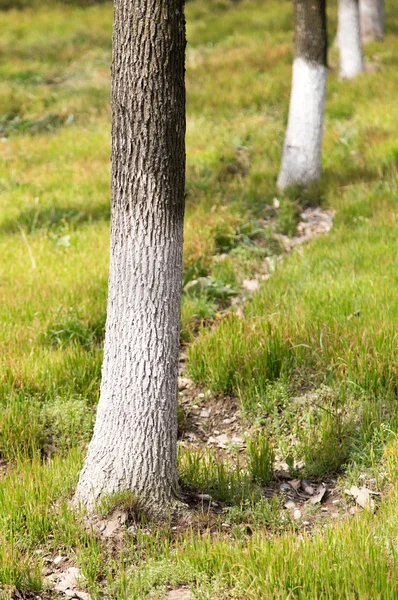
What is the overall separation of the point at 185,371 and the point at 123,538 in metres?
1.98

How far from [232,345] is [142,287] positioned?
152cm

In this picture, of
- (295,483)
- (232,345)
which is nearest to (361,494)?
(295,483)

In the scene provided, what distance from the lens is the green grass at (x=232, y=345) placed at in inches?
124

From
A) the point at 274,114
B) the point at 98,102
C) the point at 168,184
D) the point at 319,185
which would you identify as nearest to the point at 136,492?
the point at 168,184

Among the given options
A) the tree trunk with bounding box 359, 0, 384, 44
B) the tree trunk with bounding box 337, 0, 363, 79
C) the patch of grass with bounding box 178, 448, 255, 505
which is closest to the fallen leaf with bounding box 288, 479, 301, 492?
the patch of grass with bounding box 178, 448, 255, 505

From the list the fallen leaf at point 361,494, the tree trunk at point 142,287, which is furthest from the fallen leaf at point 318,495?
the tree trunk at point 142,287

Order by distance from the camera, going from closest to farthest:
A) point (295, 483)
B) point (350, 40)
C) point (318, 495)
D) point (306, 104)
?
1. point (318, 495)
2. point (295, 483)
3. point (306, 104)
4. point (350, 40)

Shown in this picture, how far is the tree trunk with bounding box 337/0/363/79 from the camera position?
1329 cm

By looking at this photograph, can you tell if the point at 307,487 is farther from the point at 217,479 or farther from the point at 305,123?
the point at 305,123

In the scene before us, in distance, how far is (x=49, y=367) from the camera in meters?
4.90

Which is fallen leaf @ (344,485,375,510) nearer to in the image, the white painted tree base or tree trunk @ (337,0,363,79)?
the white painted tree base

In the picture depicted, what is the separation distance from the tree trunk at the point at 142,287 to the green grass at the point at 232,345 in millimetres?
274

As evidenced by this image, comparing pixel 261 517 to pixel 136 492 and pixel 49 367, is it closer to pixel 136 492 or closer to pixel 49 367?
pixel 136 492

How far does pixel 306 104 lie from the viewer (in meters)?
8.42
